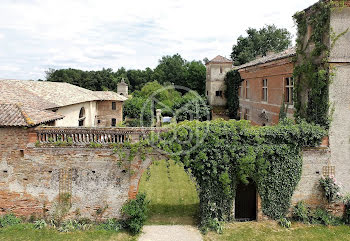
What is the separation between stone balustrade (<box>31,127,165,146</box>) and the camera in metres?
10.8

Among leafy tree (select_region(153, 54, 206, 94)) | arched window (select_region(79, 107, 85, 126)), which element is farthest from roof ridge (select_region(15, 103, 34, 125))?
leafy tree (select_region(153, 54, 206, 94))

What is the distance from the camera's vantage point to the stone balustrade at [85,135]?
1084cm

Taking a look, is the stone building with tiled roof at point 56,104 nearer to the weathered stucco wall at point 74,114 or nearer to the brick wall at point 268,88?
the weathered stucco wall at point 74,114

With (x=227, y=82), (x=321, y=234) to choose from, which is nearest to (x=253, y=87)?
(x=227, y=82)

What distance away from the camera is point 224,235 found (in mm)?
10617

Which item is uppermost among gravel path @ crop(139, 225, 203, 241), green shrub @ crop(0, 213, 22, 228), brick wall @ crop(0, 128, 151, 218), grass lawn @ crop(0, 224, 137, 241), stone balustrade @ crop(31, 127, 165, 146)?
stone balustrade @ crop(31, 127, 165, 146)

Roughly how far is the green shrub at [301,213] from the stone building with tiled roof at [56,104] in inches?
472

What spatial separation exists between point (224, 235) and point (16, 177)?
9208 millimetres

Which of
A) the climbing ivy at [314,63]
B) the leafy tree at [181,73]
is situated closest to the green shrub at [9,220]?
→ the climbing ivy at [314,63]

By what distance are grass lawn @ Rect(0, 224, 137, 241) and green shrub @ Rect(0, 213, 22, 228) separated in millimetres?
268

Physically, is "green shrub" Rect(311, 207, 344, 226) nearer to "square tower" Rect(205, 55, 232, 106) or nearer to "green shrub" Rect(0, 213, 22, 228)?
"green shrub" Rect(0, 213, 22, 228)

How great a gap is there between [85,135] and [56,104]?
9930 mm

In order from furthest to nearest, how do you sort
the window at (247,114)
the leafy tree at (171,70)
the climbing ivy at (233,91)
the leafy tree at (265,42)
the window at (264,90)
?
the leafy tree at (171,70) < the leafy tree at (265,42) < the climbing ivy at (233,91) < the window at (247,114) < the window at (264,90)

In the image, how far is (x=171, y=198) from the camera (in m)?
14.3
